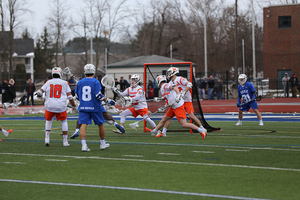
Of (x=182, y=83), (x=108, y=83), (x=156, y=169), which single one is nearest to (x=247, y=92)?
(x=182, y=83)

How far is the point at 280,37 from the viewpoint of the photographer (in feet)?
150

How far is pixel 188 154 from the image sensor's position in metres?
8.77

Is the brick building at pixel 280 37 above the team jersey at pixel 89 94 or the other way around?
above

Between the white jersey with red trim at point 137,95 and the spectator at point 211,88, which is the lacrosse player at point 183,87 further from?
the spectator at point 211,88

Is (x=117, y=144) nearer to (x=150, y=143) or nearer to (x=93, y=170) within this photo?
(x=150, y=143)

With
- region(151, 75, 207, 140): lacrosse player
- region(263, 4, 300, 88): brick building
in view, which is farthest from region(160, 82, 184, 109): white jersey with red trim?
region(263, 4, 300, 88): brick building

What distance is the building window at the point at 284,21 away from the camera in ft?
150

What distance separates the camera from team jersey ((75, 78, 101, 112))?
364 inches

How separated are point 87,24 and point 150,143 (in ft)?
121

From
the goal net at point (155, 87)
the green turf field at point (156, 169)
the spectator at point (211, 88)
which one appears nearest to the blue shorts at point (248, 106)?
the goal net at point (155, 87)

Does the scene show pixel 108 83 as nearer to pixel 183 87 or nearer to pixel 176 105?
pixel 176 105

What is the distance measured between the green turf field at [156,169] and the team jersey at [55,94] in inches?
36.5

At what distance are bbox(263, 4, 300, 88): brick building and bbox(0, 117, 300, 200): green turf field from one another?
35.2 metres

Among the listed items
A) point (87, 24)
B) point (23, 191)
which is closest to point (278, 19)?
point (87, 24)
